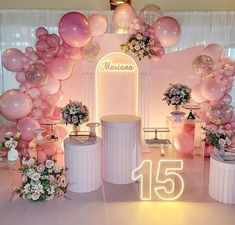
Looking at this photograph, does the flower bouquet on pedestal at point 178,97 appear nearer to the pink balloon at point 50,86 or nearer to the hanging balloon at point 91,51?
the hanging balloon at point 91,51

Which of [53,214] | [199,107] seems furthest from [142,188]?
[199,107]

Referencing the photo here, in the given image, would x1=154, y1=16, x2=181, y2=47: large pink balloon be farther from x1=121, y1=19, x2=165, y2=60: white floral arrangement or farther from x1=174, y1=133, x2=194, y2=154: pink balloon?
x1=174, y1=133, x2=194, y2=154: pink balloon

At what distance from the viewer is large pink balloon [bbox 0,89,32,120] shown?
15.7ft

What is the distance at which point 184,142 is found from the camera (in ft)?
16.3

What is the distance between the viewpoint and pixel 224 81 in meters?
5.09

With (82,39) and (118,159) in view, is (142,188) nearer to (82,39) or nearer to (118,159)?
(118,159)

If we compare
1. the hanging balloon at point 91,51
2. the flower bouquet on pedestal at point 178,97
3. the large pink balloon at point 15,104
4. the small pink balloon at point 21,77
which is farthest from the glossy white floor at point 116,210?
the hanging balloon at point 91,51

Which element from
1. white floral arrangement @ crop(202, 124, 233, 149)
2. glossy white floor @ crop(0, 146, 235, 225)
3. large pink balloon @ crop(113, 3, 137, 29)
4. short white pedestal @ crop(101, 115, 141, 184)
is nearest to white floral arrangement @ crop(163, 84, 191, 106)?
short white pedestal @ crop(101, 115, 141, 184)

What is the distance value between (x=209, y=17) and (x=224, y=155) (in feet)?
10.8

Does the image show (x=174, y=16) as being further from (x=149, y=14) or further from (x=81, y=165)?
(x=81, y=165)

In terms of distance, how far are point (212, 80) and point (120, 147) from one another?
1883 millimetres

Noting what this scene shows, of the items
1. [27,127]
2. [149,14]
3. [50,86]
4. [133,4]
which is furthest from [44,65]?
[133,4]

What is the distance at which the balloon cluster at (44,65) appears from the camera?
4.79 meters

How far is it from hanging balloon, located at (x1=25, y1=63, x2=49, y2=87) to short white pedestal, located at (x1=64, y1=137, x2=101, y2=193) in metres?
1.21
